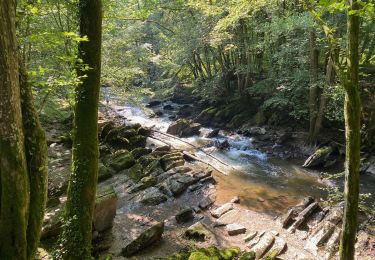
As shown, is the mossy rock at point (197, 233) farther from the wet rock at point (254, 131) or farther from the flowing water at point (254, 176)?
the wet rock at point (254, 131)

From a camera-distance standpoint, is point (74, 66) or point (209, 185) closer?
point (74, 66)

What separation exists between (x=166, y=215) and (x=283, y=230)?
13.2 ft

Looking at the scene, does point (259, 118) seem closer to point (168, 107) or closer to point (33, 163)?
point (168, 107)

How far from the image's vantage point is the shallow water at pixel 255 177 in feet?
43.8

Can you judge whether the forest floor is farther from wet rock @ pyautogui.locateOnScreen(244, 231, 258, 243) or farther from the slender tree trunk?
the slender tree trunk

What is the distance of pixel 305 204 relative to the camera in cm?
1181

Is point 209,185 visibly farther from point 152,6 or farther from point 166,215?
point 152,6

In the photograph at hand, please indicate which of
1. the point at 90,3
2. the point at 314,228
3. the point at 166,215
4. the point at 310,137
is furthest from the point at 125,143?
the point at 90,3

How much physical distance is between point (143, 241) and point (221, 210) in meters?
3.99

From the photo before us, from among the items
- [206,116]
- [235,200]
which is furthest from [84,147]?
[206,116]

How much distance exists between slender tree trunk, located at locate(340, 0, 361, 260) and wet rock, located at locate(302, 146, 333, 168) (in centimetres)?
1208

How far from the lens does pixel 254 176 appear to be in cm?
1634

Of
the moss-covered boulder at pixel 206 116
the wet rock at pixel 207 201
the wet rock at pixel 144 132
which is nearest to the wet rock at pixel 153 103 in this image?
the moss-covered boulder at pixel 206 116

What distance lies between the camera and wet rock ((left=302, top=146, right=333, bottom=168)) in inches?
686
